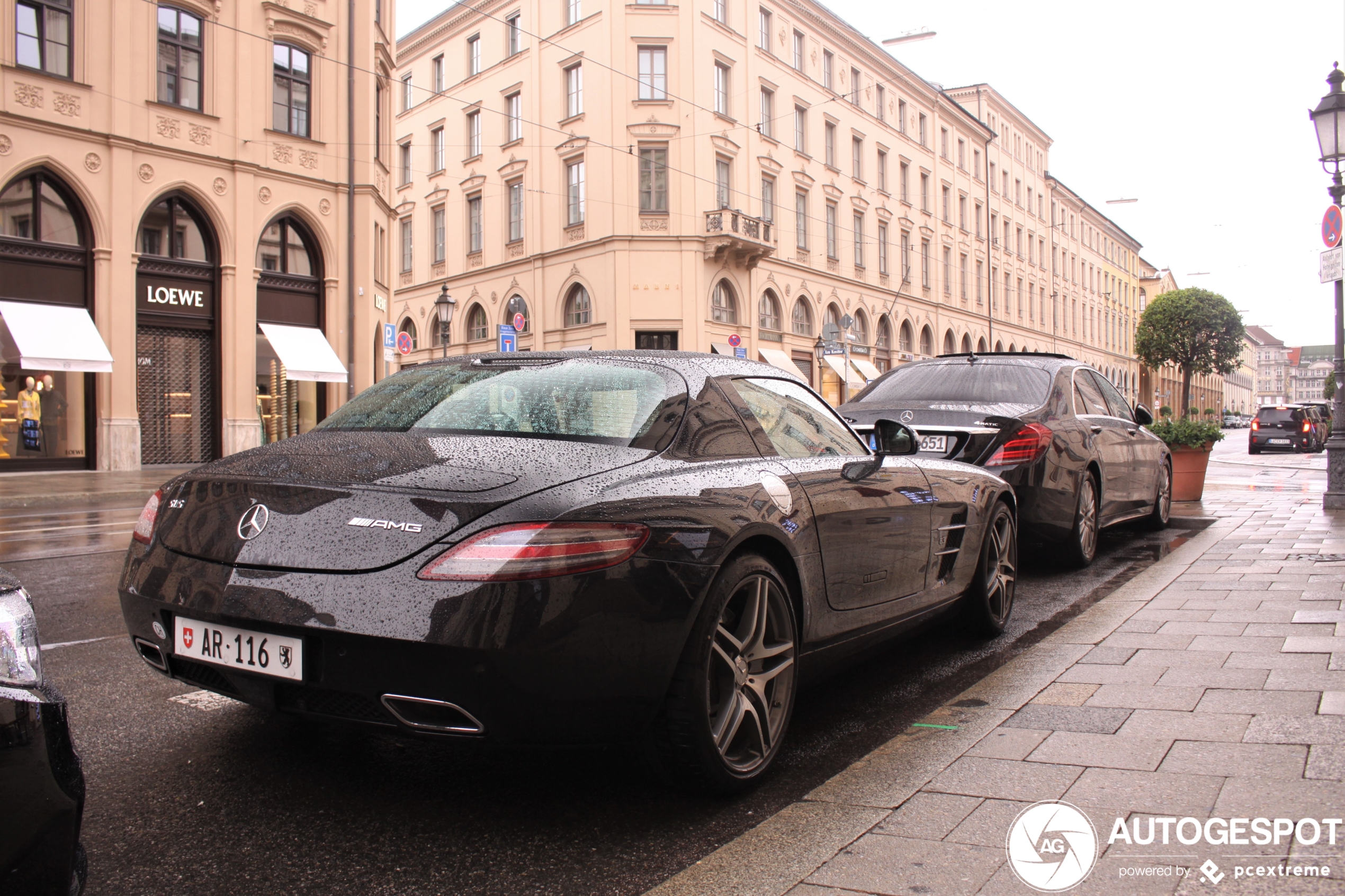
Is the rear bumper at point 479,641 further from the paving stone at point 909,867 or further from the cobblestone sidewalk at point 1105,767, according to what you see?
the paving stone at point 909,867

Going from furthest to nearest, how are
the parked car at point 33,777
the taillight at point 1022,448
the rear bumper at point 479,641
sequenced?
the taillight at point 1022,448
the rear bumper at point 479,641
the parked car at point 33,777

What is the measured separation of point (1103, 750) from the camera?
125 inches

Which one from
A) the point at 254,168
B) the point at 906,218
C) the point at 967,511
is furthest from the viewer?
the point at 906,218

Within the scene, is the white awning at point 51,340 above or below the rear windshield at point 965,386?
above

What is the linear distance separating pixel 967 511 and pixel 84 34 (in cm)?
2147

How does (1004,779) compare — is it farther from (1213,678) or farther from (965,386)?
(965,386)

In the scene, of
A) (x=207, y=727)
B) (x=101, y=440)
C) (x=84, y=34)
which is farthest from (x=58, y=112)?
(x=207, y=727)

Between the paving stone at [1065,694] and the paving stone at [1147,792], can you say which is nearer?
the paving stone at [1147,792]

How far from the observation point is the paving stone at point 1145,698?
12.1ft

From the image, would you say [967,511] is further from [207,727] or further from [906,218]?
[906,218]

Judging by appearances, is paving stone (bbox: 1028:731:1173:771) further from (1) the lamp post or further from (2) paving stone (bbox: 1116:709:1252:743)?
(1) the lamp post

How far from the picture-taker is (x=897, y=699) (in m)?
4.02

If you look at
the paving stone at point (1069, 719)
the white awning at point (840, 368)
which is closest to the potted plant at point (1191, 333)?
the white awning at point (840, 368)

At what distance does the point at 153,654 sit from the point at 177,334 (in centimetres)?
2112
